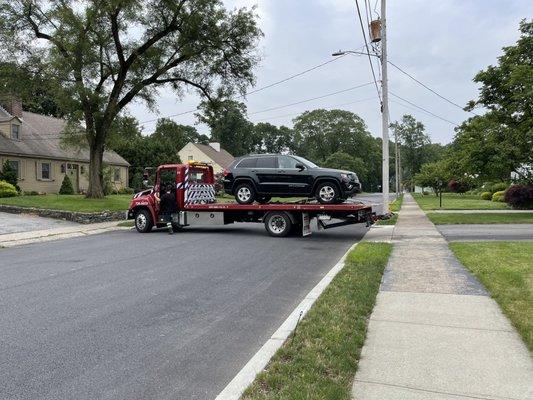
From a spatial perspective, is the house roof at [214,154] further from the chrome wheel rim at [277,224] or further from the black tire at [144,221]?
the chrome wheel rim at [277,224]

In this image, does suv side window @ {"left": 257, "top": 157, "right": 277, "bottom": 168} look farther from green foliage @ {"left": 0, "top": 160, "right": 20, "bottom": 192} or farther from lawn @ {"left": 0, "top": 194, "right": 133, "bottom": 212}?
green foliage @ {"left": 0, "top": 160, "right": 20, "bottom": 192}

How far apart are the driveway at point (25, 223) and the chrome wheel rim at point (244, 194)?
8.65 m

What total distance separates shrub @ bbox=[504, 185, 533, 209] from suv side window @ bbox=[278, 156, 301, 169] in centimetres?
1707

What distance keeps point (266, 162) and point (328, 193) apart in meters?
2.31

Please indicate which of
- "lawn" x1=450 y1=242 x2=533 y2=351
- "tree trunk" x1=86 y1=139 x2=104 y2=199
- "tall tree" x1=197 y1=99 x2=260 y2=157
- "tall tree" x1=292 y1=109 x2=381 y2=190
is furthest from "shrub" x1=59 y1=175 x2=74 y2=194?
"tall tree" x1=292 y1=109 x2=381 y2=190

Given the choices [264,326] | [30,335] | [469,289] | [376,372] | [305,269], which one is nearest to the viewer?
[376,372]

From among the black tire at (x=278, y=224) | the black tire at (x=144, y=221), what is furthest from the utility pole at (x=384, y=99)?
the black tire at (x=144, y=221)

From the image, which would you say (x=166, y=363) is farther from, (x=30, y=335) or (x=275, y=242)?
(x=275, y=242)

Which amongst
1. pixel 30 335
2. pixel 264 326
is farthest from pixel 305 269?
pixel 30 335

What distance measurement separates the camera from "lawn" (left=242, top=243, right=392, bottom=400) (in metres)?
3.97

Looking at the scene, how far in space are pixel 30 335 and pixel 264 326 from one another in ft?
8.78

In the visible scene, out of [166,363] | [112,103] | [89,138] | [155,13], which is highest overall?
[155,13]

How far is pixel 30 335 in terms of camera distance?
5633mm

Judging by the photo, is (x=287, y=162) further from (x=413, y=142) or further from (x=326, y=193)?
(x=413, y=142)
